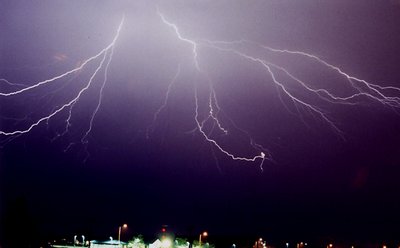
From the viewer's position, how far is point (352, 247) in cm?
14038

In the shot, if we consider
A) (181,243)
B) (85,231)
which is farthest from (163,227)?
(85,231)

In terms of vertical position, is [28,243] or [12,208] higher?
[12,208]

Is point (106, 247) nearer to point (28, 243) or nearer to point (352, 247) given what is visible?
point (28, 243)

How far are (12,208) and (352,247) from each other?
11926 centimetres

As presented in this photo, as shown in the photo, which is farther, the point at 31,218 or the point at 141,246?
the point at 141,246

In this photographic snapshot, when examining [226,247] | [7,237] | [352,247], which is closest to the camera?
[7,237]

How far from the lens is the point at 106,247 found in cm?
5897

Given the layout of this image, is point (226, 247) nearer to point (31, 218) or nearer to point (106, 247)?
point (106, 247)

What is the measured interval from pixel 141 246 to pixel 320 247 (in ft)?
339

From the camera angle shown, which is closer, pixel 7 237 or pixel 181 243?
pixel 7 237

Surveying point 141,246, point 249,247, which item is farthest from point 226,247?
point 141,246

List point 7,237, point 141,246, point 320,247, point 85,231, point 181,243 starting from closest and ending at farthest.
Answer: point 7,237 < point 141,246 < point 181,243 < point 85,231 < point 320,247

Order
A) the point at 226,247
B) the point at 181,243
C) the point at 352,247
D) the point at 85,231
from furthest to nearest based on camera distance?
the point at 352,247 → the point at 85,231 → the point at 226,247 → the point at 181,243

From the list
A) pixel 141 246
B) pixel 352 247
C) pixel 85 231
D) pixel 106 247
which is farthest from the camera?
pixel 352 247
